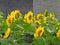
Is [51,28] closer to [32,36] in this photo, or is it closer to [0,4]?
[32,36]

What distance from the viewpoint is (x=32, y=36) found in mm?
2041

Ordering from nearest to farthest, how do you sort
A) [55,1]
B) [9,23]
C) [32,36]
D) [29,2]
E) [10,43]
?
[10,43]
[32,36]
[9,23]
[55,1]
[29,2]

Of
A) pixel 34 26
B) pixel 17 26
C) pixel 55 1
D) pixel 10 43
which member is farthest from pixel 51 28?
pixel 55 1

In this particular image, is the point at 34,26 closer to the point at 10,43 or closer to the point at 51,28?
the point at 51,28

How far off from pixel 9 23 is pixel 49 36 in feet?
1.49

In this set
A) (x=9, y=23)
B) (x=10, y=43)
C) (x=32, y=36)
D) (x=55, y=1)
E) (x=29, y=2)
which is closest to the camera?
(x=10, y=43)

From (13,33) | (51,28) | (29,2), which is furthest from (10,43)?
(29,2)

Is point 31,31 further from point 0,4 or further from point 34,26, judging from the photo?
point 0,4

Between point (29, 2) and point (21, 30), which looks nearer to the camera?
point (21, 30)

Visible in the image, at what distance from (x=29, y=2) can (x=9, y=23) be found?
6491 mm

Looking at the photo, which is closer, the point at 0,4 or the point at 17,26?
the point at 17,26

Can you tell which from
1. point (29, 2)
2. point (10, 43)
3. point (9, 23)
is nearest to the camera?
point (10, 43)

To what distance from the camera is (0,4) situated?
29.2 feet

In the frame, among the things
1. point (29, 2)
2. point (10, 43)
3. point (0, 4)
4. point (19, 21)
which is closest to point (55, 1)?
point (29, 2)
